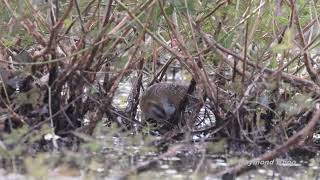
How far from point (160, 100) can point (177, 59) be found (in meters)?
0.50

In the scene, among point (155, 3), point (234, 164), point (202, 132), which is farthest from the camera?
point (202, 132)

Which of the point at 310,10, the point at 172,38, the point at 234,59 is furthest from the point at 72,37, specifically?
the point at 310,10

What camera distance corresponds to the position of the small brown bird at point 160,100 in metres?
4.18

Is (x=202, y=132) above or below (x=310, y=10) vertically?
below

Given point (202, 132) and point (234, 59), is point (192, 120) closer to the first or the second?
point (202, 132)

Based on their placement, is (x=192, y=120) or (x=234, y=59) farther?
(x=192, y=120)

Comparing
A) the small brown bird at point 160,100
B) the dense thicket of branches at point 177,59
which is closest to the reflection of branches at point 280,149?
the dense thicket of branches at point 177,59

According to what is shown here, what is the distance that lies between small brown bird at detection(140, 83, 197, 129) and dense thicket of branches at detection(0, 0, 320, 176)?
203 mm

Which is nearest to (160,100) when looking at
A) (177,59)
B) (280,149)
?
(177,59)

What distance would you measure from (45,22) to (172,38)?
579 mm

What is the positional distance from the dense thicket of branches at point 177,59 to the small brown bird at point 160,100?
20 cm

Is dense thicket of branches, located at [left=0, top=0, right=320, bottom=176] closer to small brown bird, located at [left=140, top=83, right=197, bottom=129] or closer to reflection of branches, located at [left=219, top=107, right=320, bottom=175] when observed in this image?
small brown bird, located at [left=140, top=83, right=197, bottom=129]

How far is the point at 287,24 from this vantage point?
362 centimetres

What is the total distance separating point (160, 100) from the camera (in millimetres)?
4230
